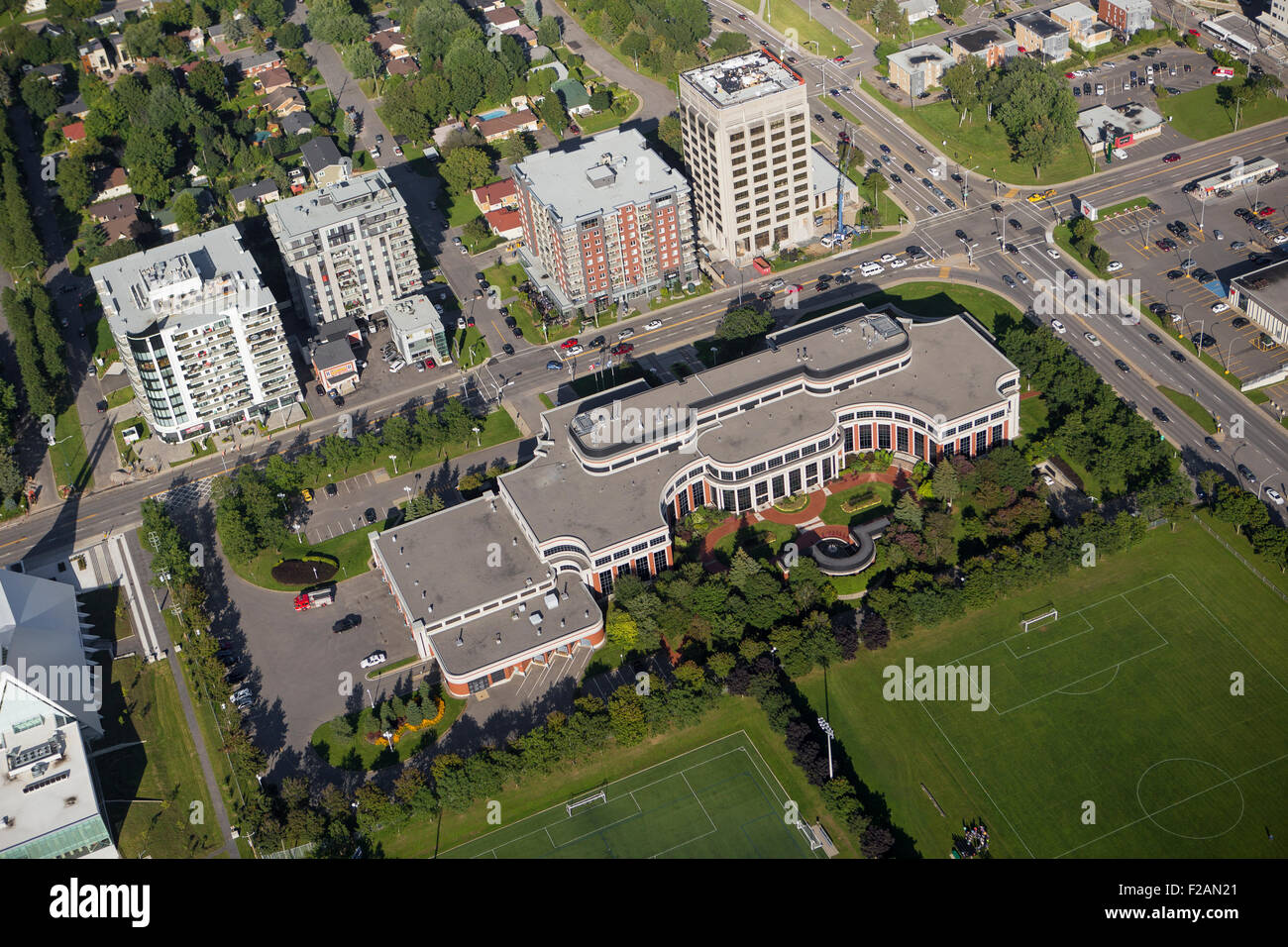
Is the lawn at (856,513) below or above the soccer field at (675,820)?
above

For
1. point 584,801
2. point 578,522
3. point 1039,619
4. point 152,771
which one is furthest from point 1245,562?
point 152,771

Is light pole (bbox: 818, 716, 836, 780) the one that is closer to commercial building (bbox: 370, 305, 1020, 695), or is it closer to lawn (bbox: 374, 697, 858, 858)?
lawn (bbox: 374, 697, 858, 858)

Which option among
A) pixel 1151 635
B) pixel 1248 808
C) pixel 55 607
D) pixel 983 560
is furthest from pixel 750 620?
pixel 55 607

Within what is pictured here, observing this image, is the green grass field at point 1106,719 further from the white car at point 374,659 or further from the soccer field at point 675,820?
the white car at point 374,659

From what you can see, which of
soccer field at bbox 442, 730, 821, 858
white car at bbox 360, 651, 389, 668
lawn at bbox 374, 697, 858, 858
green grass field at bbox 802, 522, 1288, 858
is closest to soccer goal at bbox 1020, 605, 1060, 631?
green grass field at bbox 802, 522, 1288, 858

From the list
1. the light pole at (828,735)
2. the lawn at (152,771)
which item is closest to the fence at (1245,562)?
the light pole at (828,735)

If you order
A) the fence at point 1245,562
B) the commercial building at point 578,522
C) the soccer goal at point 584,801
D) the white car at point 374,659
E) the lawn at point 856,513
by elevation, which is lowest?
the soccer goal at point 584,801

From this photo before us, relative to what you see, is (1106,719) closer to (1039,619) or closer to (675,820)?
(1039,619)

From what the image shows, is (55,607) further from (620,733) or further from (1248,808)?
(1248,808)
